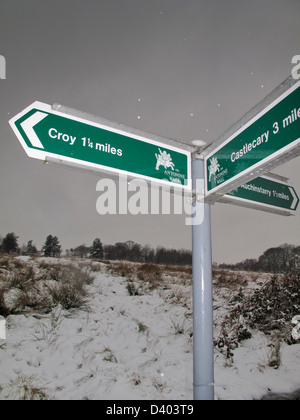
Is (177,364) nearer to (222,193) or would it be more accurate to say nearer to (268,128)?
(222,193)

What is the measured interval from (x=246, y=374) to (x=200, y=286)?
3206 millimetres

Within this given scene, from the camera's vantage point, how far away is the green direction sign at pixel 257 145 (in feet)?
5.50

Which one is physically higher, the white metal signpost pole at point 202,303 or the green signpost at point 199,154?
the green signpost at point 199,154

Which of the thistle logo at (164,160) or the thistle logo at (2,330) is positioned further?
the thistle logo at (2,330)

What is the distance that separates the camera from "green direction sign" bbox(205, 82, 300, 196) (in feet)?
5.50

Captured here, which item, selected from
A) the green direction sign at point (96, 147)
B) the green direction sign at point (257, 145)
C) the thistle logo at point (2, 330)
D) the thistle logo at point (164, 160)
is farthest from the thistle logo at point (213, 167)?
the thistle logo at point (2, 330)

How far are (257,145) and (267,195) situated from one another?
3.91 feet

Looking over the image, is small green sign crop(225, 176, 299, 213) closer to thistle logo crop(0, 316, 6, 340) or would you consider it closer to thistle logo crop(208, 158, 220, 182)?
thistle logo crop(208, 158, 220, 182)

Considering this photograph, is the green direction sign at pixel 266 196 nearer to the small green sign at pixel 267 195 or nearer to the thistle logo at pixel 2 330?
the small green sign at pixel 267 195

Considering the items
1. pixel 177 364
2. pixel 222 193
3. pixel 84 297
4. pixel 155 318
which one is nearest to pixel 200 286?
pixel 222 193

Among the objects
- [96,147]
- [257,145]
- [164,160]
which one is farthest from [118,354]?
[257,145]

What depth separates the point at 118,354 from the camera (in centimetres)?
479

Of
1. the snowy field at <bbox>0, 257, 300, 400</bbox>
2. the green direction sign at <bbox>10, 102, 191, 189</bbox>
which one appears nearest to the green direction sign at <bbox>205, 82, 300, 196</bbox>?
the green direction sign at <bbox>10, 102, 191, 189</bbox>

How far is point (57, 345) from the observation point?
4809 millimetres
